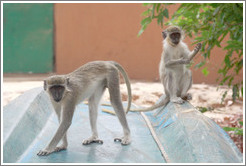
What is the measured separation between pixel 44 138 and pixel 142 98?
4.62m

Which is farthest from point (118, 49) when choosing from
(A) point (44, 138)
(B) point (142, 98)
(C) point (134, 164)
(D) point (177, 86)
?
(C) point (134, 164)

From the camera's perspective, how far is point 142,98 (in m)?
8.27

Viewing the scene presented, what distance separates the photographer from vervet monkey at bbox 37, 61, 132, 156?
2975mm

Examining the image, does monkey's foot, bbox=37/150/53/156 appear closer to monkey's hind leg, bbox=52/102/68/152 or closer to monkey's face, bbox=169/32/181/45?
monkey's hind leg, bbox=52/102/68/152

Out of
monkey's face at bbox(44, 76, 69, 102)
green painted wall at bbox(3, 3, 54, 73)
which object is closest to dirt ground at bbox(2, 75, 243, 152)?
green painted wall at bbox(3, 3, 54, 73)

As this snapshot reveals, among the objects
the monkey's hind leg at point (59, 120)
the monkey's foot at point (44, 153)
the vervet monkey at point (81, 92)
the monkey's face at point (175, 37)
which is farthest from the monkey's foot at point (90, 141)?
the monkey's face at point (175, 37)

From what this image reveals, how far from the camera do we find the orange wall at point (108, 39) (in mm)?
11008

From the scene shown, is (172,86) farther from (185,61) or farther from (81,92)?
(81,92)

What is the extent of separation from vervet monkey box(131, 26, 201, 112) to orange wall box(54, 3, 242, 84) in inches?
241

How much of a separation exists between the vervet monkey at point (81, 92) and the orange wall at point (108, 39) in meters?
7.31

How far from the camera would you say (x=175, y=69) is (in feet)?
15.7

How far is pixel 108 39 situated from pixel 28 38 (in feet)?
10.3

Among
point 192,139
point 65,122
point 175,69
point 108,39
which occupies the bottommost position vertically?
point 108,39

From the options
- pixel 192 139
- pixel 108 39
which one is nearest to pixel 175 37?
pixel 192 139
